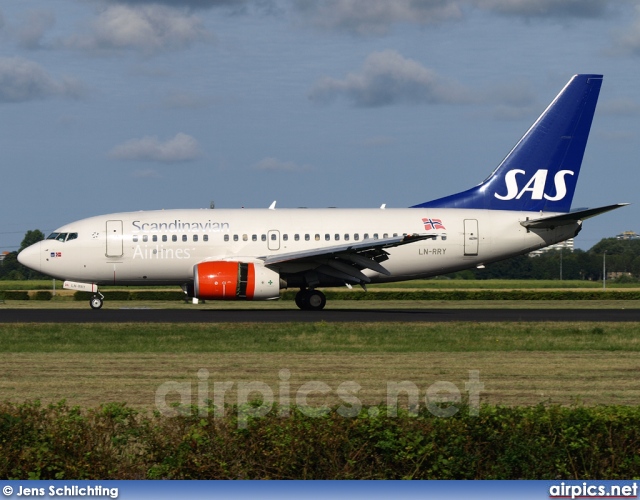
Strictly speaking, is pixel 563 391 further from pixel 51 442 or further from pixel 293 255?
pixel 293 255

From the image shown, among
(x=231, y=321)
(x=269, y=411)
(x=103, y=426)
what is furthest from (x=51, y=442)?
(x=231, y=321)

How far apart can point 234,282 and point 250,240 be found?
3.69 m

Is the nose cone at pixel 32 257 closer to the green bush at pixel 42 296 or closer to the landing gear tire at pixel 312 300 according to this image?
the landing gear tire at pixel 312 300

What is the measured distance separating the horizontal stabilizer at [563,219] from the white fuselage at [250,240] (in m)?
0.30

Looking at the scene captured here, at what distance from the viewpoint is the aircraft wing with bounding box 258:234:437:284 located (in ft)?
118

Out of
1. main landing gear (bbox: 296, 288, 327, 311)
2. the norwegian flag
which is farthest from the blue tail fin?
main landing gear (bbox: 296, 288, 327, 311)

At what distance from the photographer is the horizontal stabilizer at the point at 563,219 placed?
1437 inches

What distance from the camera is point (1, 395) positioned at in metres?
15.7

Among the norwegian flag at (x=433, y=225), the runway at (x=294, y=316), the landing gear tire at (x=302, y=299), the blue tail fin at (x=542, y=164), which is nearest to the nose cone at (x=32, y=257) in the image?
the runway at (x=294, y=316)

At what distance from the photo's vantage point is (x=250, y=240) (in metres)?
38.9

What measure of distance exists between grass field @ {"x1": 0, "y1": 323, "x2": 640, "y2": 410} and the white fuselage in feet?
30.2

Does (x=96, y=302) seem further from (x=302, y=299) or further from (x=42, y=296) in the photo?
(x=42, y=296)

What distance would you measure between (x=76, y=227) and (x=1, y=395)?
24.7m

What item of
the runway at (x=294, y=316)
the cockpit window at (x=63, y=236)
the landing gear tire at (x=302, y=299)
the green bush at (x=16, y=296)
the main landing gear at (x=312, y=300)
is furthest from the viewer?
the green bush at (x=16, y=296)
